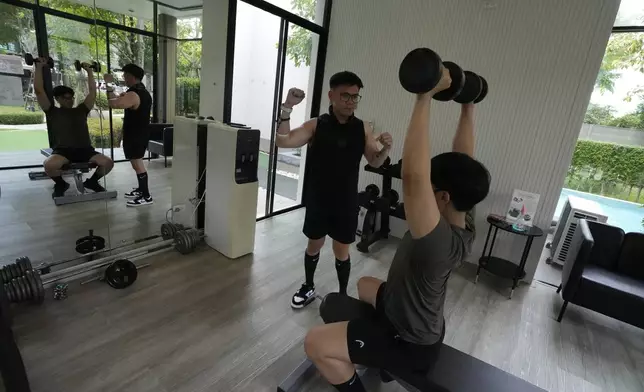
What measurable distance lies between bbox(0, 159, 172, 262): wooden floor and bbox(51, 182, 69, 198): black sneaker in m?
0.03

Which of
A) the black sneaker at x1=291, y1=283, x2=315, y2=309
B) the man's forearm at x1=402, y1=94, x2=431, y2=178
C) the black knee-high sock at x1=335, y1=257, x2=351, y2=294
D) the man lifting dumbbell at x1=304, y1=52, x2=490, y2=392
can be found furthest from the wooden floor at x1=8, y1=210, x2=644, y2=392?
the man's forearm at x1=402, y1=94, x2=431, y2=178

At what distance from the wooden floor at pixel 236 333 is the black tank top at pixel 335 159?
831 mm

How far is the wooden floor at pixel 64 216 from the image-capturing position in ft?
6.73

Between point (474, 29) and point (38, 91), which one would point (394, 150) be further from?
point (38, 91)

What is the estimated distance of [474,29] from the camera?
116 inches

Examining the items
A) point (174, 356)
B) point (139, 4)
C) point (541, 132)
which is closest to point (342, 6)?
point (139, 4)

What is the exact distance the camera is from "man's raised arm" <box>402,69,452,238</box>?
0.85 m

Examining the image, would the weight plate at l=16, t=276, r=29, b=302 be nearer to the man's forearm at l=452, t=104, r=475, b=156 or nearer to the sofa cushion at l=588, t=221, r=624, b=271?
the man's forearm at l=452, t=104, r=475, b=156

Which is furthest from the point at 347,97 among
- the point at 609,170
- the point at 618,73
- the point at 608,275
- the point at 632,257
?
the point at 609,170

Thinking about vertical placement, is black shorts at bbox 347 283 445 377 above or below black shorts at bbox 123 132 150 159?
below

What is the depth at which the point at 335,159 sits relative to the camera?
1.85 m

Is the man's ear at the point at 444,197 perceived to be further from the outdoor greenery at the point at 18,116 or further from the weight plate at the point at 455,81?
the outdoor greenery at the point at 18,116

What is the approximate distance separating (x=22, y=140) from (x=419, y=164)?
2.25m

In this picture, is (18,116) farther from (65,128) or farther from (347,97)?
(347,97)
